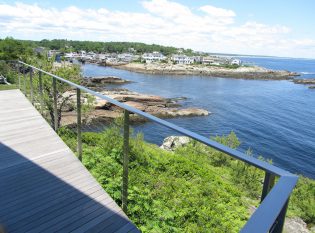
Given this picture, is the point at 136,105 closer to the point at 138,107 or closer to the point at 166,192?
the point at 138,107

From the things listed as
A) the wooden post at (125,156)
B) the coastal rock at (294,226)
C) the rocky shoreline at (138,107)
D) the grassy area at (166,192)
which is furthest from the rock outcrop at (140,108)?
the wooden post at (125,156)

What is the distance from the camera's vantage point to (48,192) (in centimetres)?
333

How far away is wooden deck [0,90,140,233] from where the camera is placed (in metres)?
2.76

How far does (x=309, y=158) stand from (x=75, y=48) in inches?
5912

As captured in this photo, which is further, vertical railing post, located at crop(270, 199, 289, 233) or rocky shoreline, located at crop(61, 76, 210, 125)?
rocky shoreline, located at crop(61, 76, 210, 125)

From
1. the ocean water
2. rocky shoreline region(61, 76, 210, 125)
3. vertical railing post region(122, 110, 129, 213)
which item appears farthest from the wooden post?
rocky shoreline region(61, 76, 210, 125)

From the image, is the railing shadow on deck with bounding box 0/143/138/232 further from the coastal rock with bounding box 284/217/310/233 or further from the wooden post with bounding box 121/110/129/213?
A: the coastal rock with bounding box 284/217/310/233

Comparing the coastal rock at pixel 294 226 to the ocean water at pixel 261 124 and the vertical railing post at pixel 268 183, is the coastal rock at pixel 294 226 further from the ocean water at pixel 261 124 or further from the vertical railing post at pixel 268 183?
the ocean water at pixel 261 124

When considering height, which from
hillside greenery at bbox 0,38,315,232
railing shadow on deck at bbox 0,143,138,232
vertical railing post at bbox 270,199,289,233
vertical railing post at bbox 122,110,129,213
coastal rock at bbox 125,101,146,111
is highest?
vertical railing post at bbox 270,199,289,233

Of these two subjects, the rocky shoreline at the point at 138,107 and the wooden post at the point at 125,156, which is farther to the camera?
the rocky shoreline at the point at 138,107

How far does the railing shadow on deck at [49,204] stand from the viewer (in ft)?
8.97

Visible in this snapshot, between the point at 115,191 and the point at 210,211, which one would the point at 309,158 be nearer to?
the point at 210,211

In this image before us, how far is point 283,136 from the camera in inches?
1135

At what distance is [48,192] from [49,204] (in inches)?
10.8
